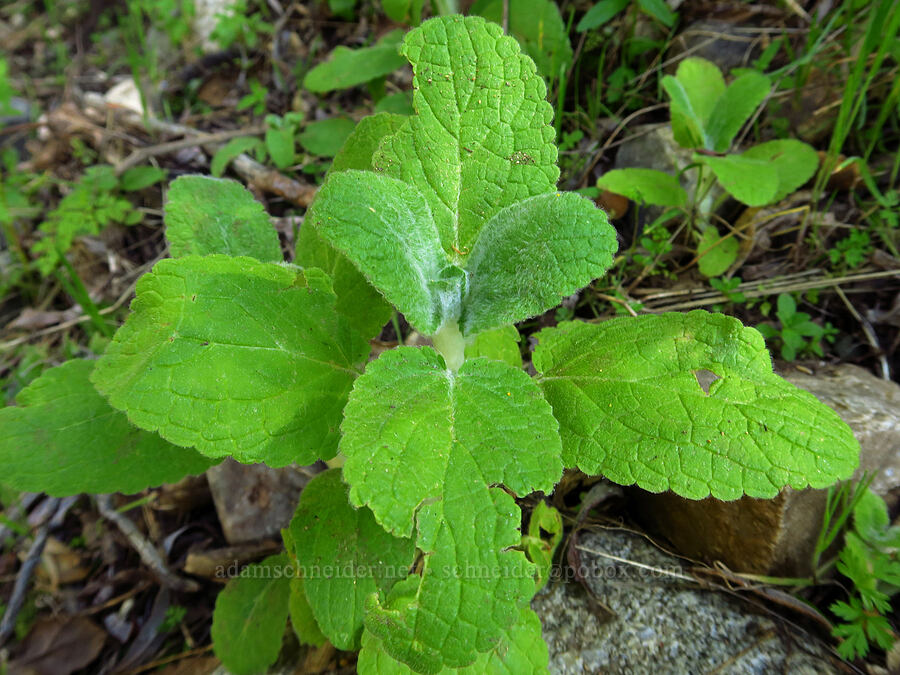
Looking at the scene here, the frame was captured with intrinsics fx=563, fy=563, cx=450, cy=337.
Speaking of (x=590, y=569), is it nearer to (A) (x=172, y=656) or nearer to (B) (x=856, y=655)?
(B) (x=856, y=655)

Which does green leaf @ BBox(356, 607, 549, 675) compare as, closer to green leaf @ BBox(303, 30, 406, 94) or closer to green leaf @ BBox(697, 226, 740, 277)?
green leaf @ BBox(697, 226, 740, 277)

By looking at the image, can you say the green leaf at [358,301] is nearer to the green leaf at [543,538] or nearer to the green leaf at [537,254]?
the green leaf at [537,254]

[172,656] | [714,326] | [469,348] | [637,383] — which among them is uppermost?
[714,326]

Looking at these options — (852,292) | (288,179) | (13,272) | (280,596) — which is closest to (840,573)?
(852,292)

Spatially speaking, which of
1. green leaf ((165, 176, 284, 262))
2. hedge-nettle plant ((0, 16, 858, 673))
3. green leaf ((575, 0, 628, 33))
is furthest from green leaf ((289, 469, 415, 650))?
green leaf ((575, 0, 628, 33))

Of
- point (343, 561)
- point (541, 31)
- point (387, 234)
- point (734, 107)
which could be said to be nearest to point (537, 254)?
point (387, 234)

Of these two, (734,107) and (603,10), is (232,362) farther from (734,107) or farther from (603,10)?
(603,10)
